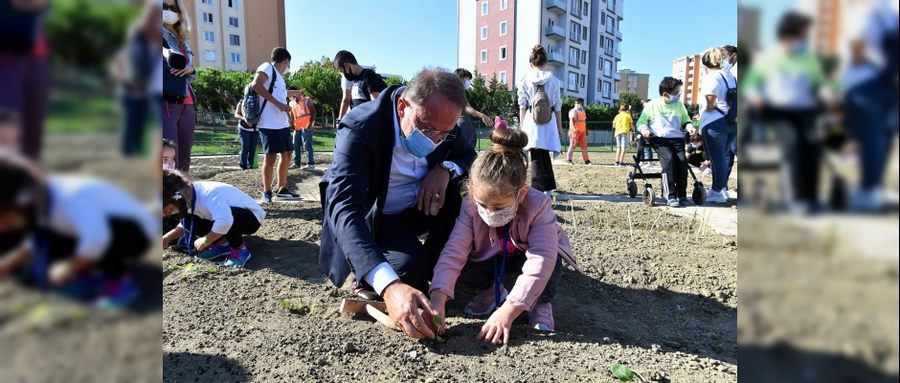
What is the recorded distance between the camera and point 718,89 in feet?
16.9

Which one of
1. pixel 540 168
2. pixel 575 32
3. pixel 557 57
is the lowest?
pixel 540 168

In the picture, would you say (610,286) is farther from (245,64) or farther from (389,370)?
(245,64)

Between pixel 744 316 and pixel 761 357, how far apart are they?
4 cm

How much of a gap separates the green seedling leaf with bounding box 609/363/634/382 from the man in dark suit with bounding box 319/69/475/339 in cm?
66

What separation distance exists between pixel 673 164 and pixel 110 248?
588 centimetres

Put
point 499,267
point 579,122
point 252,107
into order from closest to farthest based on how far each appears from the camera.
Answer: point 499,267 → point 252,107 → point 579,122

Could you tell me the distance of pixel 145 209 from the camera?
1.63 feet

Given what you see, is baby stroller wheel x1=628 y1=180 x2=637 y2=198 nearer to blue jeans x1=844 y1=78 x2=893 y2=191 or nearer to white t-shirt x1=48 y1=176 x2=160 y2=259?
blue jeans x1=844 y1=78 x2=893 y2=191

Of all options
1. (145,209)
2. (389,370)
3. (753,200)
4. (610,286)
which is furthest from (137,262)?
(610,286)

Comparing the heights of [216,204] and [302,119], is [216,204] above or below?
below

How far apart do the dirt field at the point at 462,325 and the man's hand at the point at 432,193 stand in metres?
0.48

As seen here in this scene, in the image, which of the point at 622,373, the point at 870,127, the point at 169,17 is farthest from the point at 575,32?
the point at 870,127

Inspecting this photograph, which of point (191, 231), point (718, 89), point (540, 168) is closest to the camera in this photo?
point (191, 231)

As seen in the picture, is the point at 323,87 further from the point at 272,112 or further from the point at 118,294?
the point at 118,294
